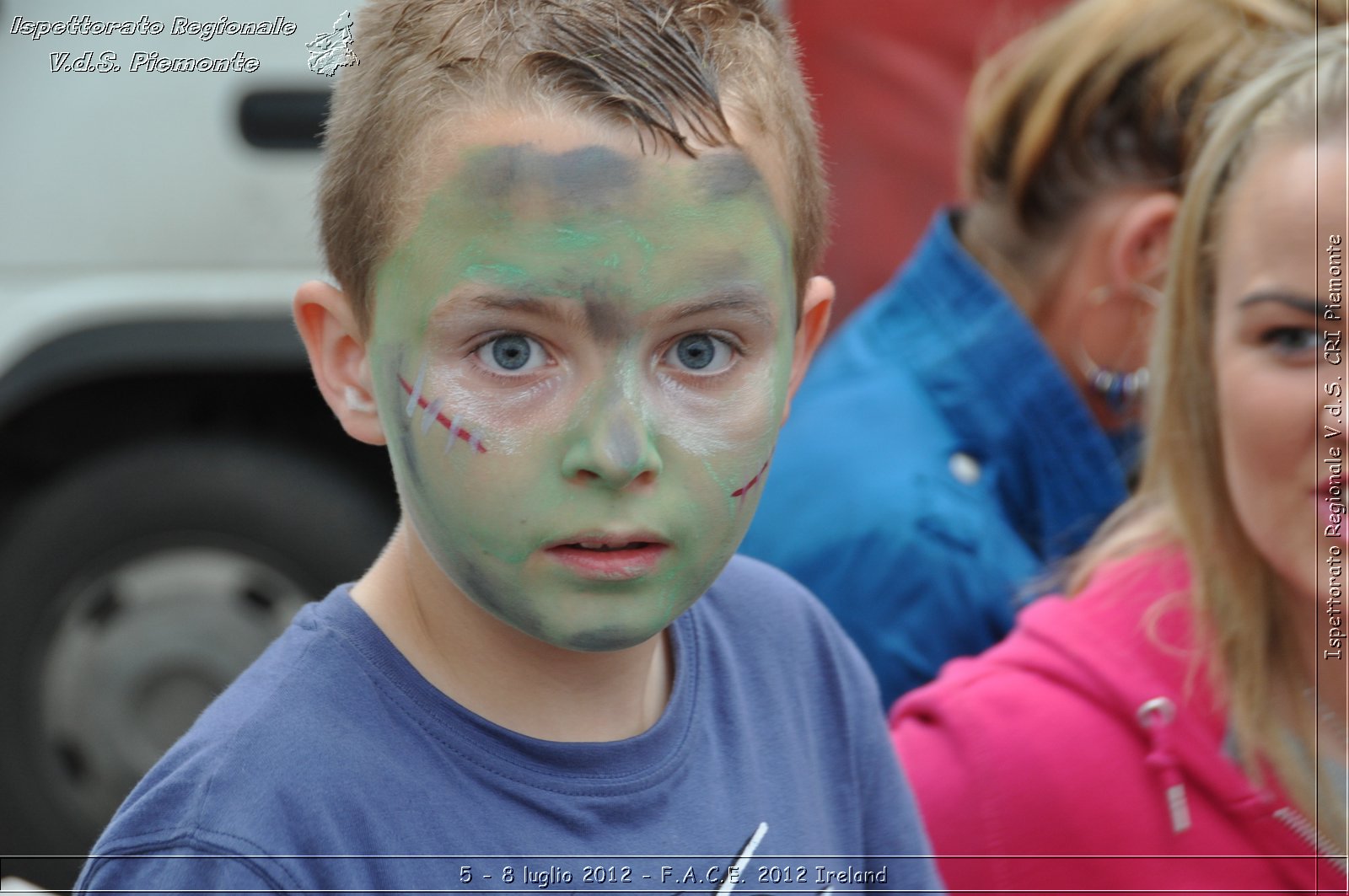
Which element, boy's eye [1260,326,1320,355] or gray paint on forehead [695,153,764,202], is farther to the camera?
boy's eye [1260,326,1320,355]

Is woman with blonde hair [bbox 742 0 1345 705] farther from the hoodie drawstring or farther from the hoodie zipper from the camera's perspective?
the hoodie zipper

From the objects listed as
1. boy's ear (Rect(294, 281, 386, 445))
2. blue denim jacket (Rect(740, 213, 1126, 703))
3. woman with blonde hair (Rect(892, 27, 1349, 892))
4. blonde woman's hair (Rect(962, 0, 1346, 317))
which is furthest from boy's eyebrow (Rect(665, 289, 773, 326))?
blonde woman's hair (Rect(962, 0, 1346, 317))

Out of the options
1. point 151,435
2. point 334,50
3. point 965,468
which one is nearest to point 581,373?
point 334,50

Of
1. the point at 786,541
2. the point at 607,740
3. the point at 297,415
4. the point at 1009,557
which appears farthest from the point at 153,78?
the point at 607,740

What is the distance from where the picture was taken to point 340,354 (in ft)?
4.50

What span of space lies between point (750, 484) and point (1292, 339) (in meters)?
0.88

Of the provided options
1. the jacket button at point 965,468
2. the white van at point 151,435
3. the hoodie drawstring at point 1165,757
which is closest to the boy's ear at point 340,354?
the hoodie drawstring at point 1165,757

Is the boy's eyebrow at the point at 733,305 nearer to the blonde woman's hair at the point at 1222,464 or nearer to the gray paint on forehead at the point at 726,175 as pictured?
the gray paint on forehead at the point at 726,175

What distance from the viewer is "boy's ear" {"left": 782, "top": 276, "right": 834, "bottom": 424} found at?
1.46m

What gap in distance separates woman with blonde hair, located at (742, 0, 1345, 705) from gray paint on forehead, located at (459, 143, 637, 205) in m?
1.43

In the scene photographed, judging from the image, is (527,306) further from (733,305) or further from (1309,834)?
(1309,834)

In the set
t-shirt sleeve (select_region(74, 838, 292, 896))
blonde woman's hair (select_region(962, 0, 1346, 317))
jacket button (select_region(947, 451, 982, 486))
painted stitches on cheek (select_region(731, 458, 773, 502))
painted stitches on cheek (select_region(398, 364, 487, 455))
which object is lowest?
t-shirt sleeve (select_region(74, 838, 292, 896))

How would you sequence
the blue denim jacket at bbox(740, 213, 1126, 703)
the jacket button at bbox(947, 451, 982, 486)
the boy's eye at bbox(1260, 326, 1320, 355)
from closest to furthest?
the boy's eye at bbox(1260, 326, 1320, 355) < the blue denim jacket at bbox(740, 213, 1126, 703) < the jacket button at bbox(947, 451, 982, 486)

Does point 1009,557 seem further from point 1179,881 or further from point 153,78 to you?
point 153,78
